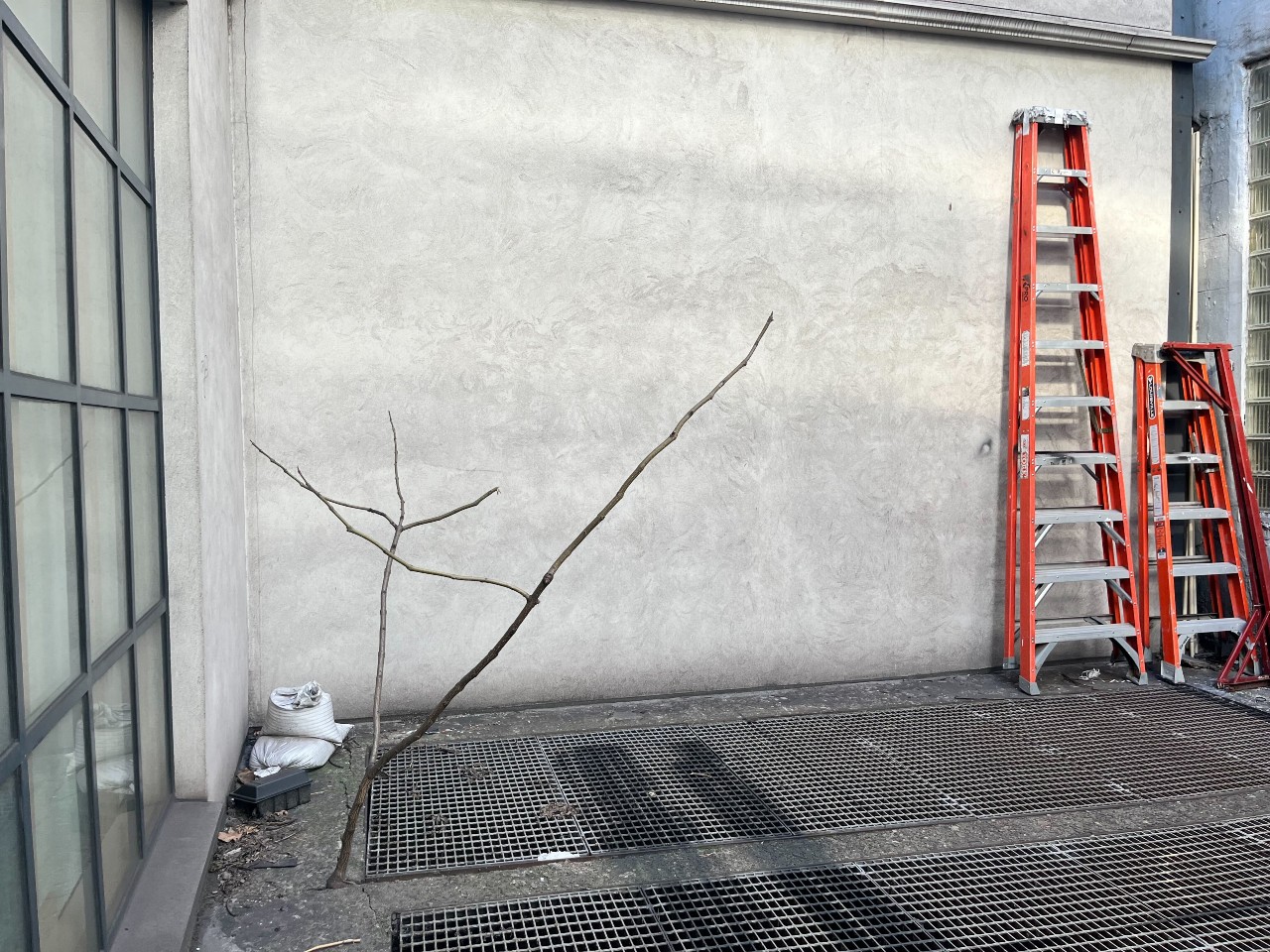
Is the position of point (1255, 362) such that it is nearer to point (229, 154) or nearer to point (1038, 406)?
point (1038, 406)

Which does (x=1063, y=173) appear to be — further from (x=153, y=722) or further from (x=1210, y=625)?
(x=153, y=722)

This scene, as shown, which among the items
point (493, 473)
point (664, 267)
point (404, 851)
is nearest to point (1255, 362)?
point (664, 267)

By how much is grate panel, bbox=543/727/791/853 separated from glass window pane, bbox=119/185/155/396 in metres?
2.04

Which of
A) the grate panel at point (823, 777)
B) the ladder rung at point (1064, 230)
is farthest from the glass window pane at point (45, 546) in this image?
the ladder rung at point (1064, 230)

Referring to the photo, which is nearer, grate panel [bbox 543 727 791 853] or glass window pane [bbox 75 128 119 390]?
glass window pane [bbox 75 128 119 390]

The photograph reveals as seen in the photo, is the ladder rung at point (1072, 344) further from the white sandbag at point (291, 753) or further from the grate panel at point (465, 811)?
the white sandbag at point (291, 753)

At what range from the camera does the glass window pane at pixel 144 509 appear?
260 centimetres

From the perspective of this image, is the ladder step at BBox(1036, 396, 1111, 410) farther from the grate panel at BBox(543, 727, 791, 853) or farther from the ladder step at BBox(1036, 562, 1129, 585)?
the grate panel at BBox(543, 727, 791, 853)

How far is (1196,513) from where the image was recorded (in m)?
4.98

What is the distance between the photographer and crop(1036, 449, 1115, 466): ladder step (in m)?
4.80

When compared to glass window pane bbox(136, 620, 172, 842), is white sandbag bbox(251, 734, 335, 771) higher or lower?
lower

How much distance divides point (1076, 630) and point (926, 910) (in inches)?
104

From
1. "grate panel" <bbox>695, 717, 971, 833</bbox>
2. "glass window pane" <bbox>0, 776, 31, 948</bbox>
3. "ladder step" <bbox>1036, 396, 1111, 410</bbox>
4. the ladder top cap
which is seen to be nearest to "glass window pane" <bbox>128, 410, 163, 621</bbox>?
"glass window pane" <bbox>0, 776, 31, 948</bbox>

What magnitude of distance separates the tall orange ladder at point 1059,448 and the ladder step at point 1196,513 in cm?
31
